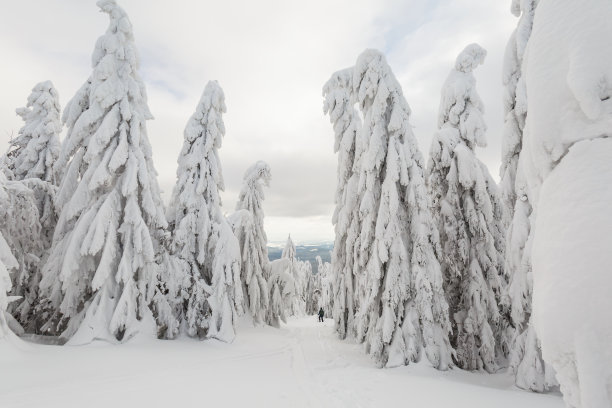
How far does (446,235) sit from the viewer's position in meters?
14.0

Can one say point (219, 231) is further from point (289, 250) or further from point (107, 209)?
point (289, 250)

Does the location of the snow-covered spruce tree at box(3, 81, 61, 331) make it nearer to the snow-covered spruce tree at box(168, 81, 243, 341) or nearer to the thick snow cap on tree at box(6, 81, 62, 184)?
the thick snow cap on tree at box(6, 81, 62, 184)

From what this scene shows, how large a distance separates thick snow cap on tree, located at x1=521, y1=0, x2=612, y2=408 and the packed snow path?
5.69 meters

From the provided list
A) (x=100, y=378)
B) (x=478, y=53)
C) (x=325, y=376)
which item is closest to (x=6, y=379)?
(x=100, y=378)

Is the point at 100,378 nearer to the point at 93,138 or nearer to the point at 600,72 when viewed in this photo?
the point at 93,138

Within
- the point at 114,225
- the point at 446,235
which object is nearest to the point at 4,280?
the point at 114,225

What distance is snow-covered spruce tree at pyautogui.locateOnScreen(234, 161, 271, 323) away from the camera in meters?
21.8

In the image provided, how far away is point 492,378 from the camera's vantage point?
11602 mm

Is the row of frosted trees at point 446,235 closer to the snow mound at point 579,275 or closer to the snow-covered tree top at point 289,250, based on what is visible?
the snow mound at point 579,275

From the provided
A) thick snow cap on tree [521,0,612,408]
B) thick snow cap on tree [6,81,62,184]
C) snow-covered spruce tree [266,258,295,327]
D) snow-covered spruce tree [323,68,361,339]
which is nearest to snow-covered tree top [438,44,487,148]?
snow-covered spruce tree [323,68,361,339]

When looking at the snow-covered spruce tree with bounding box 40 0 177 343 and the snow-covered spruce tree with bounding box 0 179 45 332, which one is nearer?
the snow-covered spruce tree with bounding box 40 0 177 343

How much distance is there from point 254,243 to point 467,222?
1427 centimetres

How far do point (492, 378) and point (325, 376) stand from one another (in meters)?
6.65

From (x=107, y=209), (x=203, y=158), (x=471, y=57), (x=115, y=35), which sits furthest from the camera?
(x=203, y=158)
